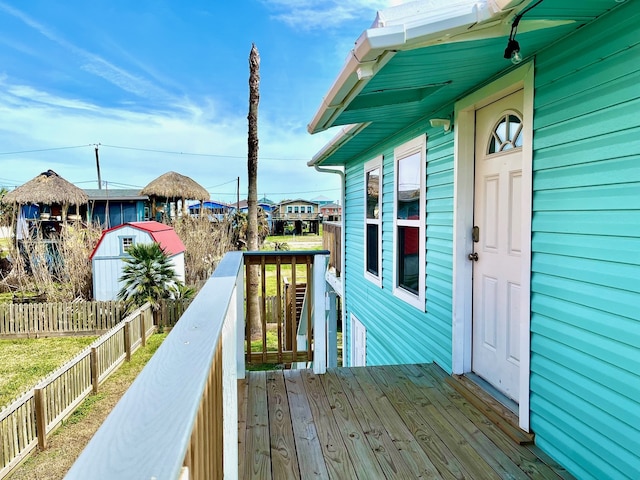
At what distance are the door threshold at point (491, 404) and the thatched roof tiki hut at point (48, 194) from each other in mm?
18824

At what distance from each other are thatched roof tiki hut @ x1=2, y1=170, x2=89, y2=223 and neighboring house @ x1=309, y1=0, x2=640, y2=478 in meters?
18.5

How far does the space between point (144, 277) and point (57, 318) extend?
249 centimetres

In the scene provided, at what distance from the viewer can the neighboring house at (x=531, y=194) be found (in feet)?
5.71

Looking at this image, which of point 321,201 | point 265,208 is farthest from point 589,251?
point 321,201

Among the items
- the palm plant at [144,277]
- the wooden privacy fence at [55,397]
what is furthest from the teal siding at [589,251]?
the palm plant at [144,277]

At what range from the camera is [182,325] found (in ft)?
3.62

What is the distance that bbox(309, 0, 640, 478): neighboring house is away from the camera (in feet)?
5.71

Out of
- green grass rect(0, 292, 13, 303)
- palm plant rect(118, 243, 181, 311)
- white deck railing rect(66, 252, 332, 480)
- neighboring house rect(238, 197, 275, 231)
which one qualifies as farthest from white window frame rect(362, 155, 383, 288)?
neighboring house rect(238, 197, 275, 231)

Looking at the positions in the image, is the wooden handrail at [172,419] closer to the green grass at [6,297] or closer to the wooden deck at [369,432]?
the wooden deck at [369,432]

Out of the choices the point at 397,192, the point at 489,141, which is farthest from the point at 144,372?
the point at 397,192

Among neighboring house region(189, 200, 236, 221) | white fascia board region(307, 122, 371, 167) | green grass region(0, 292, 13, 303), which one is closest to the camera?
white fascia board region(307, 122, 371, 167)

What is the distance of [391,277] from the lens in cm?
496

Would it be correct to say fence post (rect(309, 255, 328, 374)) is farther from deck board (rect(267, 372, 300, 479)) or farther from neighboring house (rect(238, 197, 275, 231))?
neighboring house (rect(238, 197, 275, 231))

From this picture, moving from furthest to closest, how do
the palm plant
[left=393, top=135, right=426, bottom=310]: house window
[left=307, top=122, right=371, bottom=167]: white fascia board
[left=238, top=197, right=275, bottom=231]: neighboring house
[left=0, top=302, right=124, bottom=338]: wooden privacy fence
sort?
[left=238, top=197, right=275, bottom=231]: neighboring house → the palm plant → [left=0, top=302, right=124, bottom=338]: wooden privacy fence → [left=307, top=122, right=371, bottom=167]: white fascia board → [left=393, top=135, right=426, bottom=310]: house window
